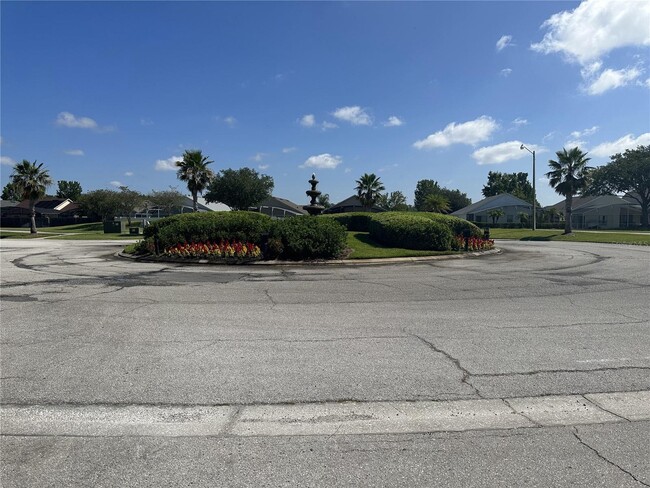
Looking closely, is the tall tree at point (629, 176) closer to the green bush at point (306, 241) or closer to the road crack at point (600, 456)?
the green bush at point (306, 241)

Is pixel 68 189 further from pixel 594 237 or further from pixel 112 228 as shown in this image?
pixel 594 237

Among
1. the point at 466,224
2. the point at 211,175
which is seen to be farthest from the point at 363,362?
the point at 211,175

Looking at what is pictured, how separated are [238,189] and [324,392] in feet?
213

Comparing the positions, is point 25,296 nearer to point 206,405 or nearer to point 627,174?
point 206,405

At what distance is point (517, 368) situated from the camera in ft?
16.0

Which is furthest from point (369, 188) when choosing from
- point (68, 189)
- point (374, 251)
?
point (68, 189)

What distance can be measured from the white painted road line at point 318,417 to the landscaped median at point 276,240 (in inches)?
495

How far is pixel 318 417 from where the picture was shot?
3744 millimetres

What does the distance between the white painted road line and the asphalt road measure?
0.06 feet

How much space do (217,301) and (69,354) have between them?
11.7 ft

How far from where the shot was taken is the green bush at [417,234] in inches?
764

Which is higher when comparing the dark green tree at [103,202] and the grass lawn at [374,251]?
the dark green tree at [103,202]

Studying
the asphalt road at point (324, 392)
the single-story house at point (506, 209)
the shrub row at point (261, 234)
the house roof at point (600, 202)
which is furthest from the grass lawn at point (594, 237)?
the asphalt road at point (324, 392)

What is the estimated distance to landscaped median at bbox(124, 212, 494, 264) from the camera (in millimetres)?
16875
